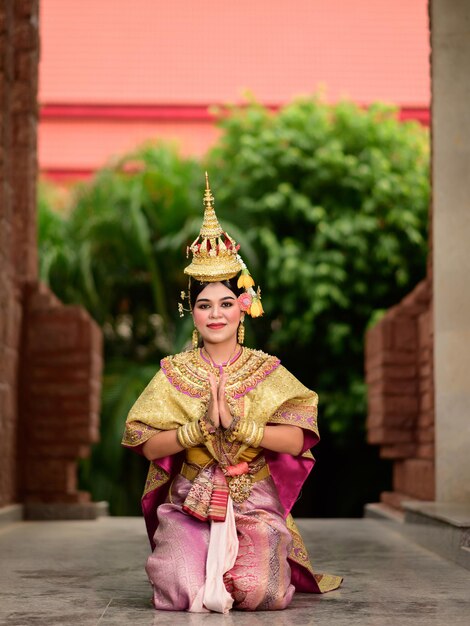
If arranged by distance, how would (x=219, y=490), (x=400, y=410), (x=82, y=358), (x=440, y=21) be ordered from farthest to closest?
(x=82, y=358) → (x=400, y=410) → (x=440, y=21) → (x=219, y=490)

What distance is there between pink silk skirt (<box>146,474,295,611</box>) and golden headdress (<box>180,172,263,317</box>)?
77 cm

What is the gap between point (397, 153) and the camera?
14422 mm

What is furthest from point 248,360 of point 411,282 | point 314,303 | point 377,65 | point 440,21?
point 377,65

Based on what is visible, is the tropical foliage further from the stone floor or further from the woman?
the woman

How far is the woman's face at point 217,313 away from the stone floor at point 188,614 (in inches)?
42.1

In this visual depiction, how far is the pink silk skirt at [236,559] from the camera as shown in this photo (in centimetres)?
434

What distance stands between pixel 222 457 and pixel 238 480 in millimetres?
134

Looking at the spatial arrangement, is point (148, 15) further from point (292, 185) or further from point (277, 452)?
point (277, 452)

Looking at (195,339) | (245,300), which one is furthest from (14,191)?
(245,300)

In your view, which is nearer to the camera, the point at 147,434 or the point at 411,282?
the point at 147,434

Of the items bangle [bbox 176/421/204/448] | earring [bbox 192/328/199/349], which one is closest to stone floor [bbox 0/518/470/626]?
bangle [bbox 176/421/204/448]

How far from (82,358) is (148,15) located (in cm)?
907

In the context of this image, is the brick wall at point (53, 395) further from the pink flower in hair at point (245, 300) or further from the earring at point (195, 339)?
the pink flower in hair at point (245, 300)

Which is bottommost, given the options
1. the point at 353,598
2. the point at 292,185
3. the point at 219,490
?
the point at 353,598
